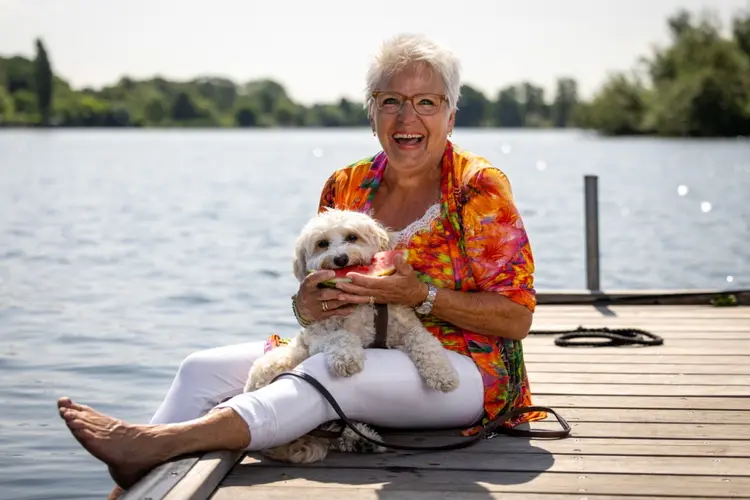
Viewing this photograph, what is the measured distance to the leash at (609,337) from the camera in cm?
607

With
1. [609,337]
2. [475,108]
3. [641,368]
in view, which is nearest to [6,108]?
[475,108]

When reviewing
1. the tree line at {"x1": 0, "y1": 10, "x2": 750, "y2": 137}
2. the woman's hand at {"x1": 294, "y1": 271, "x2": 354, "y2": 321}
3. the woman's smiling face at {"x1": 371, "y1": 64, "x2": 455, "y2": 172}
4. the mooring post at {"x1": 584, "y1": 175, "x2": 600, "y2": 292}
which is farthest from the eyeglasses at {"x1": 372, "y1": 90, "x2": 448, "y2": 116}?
the tree line at {"x1": 0, "y1": 10, "x2": 750, "y2": 137}

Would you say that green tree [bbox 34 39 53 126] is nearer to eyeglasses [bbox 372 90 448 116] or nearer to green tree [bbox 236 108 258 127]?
green tree [bbox 236 108 258 127]

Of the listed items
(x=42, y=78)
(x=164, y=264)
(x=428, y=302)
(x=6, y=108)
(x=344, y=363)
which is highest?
(x=42, y=78)

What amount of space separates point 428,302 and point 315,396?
0.55 metres

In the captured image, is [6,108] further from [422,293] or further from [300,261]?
[422,293]

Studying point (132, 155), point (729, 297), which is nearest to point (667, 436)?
point (729, 297)

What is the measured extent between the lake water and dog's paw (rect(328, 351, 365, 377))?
2.66 m

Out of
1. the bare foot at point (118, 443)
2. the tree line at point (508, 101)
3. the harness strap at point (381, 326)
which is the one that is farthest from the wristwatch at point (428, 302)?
the tree line at point (508, 101)

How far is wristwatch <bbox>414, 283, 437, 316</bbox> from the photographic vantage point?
3836 mm

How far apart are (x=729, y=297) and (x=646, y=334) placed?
5.80 ft

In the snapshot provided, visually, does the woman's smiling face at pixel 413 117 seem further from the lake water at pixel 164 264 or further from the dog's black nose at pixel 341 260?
the lake water at pixel 164 264

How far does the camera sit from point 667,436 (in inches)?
158

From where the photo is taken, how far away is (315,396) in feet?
11.9
